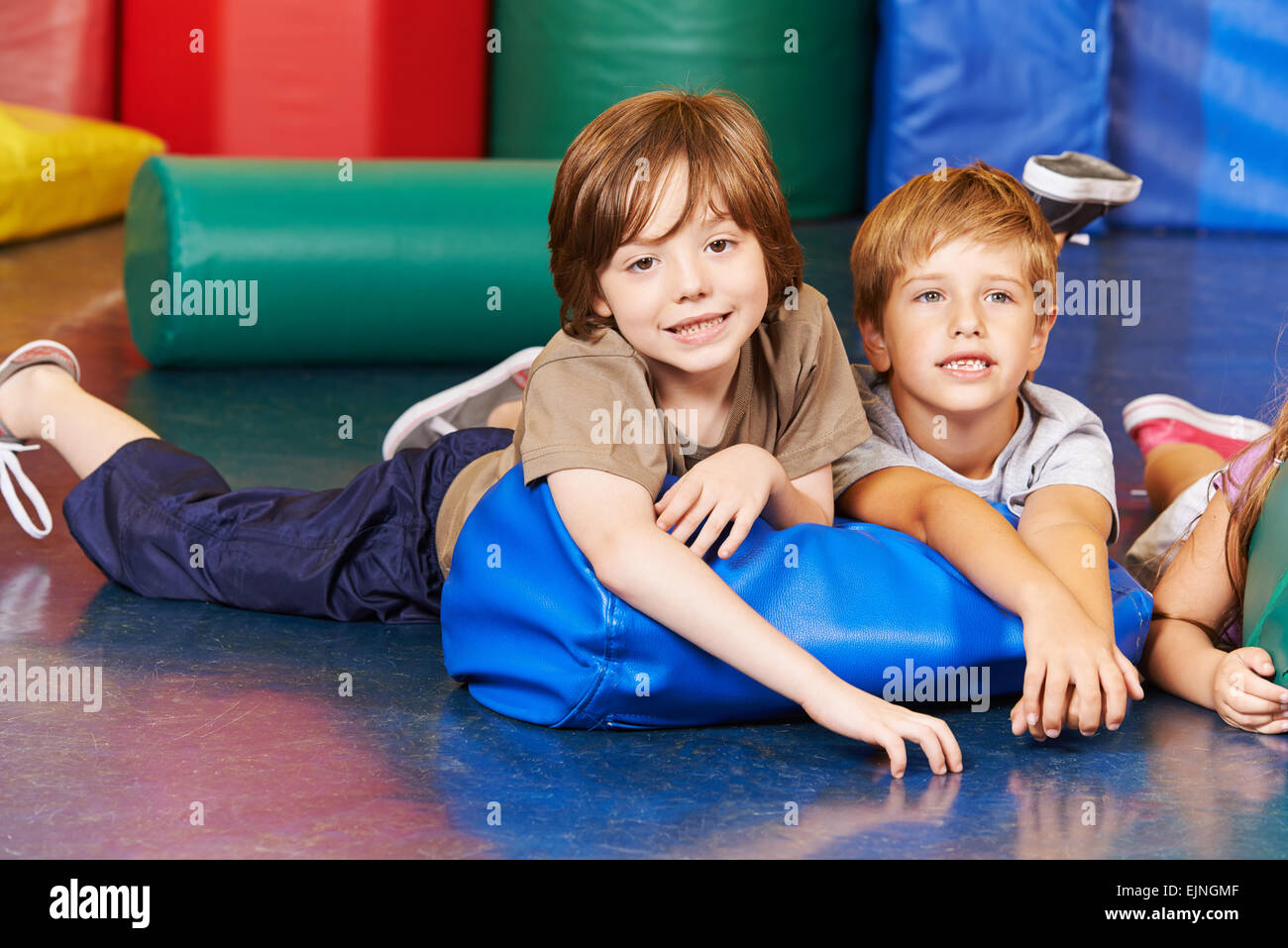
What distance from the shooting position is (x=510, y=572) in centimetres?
131

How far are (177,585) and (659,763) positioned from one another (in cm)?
66

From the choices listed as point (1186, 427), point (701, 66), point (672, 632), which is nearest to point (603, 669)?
point (672, 632)

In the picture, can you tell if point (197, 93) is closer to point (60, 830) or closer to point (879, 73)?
point (879, 73)

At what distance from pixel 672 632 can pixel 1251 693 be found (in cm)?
50

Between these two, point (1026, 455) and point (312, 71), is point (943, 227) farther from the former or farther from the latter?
point (312, 71)

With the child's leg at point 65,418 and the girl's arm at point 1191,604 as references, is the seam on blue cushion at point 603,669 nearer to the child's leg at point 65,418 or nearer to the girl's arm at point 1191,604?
the girl's arm at point 1191,604

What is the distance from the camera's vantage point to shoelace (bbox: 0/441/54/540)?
172 centimetres

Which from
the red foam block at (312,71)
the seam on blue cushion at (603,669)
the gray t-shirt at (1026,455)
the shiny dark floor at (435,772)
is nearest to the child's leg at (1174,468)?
the gray t-shirt at (1026,455)

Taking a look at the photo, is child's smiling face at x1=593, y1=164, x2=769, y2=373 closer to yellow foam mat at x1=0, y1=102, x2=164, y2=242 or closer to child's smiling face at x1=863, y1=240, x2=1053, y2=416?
child's smiling face at x1=863, y1=240, x2=1053, y2=416

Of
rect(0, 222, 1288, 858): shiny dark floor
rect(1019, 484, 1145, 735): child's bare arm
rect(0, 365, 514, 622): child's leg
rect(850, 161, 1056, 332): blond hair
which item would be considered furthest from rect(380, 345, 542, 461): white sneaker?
rect(1019, 484, 1145, 735): child's bare arm

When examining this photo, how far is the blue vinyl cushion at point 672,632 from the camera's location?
49.0 inches
